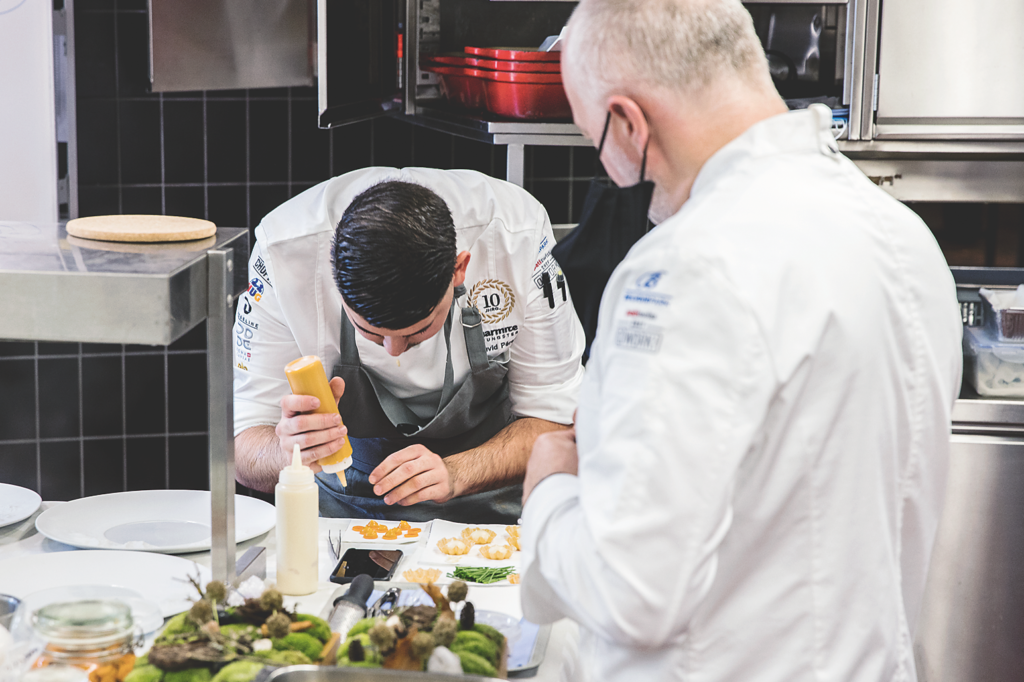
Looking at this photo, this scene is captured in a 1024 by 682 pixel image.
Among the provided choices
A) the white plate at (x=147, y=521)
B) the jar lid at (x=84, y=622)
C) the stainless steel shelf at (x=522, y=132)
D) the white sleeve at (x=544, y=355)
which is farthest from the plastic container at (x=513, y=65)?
the jar lid at (x=84, y=622)

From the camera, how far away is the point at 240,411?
86.6 inches

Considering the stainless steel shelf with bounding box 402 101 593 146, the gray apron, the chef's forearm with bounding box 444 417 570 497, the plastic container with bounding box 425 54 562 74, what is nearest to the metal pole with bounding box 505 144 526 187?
the stainless steel shelf with bounding box 402 101 593 146

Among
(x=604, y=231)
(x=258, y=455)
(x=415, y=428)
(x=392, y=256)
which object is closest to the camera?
(x=604, y=231)

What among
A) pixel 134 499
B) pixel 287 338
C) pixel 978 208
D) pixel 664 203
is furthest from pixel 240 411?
pixel 978 208

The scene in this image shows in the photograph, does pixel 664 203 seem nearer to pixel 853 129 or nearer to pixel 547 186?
pixel 853 129

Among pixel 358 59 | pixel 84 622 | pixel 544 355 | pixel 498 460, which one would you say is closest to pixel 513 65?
pixel 358 59

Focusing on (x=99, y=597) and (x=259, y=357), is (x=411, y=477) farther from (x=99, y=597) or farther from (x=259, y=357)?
(x=99, y=597)

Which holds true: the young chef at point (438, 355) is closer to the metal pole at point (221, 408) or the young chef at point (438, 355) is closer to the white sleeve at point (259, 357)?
the white sleeve at point (259, 357)

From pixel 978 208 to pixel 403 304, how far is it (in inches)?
82.0

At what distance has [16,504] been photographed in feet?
5.46

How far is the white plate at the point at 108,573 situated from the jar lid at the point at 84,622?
26 centimetres

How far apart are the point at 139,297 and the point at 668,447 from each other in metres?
0.63

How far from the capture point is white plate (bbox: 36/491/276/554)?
153 centimetres

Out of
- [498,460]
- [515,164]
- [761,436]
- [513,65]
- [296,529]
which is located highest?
[513,65]
